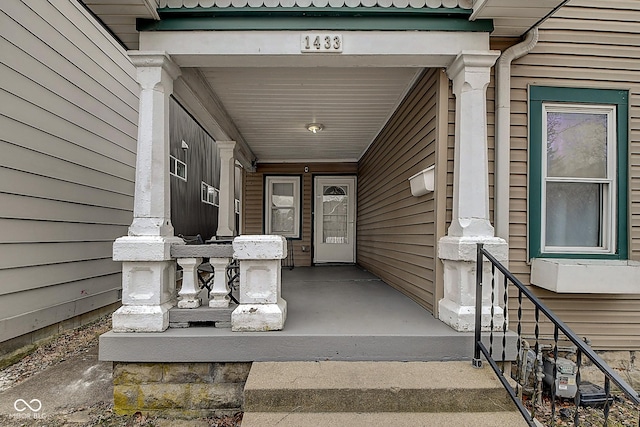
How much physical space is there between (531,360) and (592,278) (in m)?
0.77

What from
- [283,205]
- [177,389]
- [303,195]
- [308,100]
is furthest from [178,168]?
[177,389]

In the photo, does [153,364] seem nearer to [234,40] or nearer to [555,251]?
[234,40]

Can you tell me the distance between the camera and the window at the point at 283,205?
6.84m

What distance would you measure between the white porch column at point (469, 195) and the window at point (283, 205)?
14.7 ft

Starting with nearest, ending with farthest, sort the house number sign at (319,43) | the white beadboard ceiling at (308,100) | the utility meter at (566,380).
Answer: the house number sign at (319,43) → the utility meter at (566,380) → the white beadboard ceiling at (308,100)

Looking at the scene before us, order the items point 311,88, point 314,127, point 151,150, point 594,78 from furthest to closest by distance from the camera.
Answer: point 314,127 < point 311,88 < point 594,78 < point 151,150

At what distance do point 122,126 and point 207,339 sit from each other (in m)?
3.79

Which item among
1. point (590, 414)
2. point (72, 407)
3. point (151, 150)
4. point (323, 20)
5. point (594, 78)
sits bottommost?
point (590, 414)

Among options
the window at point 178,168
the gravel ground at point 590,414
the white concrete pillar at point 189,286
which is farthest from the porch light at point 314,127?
the gravel ground at point 590,414

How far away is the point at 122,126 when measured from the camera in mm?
4727

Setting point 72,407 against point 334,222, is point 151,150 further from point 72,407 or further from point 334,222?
point 334,222

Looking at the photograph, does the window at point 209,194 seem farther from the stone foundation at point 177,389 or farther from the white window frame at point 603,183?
the white window frame at point 603,183

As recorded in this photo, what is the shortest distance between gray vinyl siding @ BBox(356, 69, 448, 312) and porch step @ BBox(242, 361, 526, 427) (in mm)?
860

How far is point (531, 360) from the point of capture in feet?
8.68
